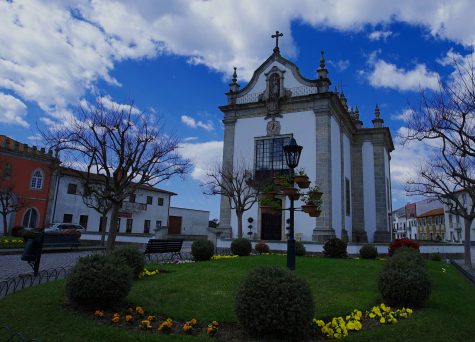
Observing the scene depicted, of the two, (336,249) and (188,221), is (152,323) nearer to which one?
(336,249)

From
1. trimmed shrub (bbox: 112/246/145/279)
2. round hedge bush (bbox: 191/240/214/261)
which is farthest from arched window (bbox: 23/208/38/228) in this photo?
trimmed shrub (bbox: 112/246/145/279)

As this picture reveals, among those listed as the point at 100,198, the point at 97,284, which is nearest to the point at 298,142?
the point at 100,198

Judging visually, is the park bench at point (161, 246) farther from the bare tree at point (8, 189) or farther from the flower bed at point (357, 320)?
the bare tree at point (8, 189)

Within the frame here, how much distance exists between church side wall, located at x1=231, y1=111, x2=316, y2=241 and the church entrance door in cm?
33

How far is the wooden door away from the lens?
51375 millimetres

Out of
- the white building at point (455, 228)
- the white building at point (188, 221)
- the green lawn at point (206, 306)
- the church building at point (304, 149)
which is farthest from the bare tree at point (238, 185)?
the white building at point (455, 228)

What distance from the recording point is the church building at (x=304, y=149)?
2497 cm

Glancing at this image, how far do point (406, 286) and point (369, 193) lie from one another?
83.7ft

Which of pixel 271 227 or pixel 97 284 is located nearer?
pixel 97 284

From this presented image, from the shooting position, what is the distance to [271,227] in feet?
84.6

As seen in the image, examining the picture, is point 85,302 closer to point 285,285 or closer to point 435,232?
point 285,285

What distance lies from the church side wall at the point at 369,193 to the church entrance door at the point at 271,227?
375 inches

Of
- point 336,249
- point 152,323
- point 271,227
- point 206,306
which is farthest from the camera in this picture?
point 271,227

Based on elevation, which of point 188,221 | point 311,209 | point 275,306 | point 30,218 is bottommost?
point 275,306
